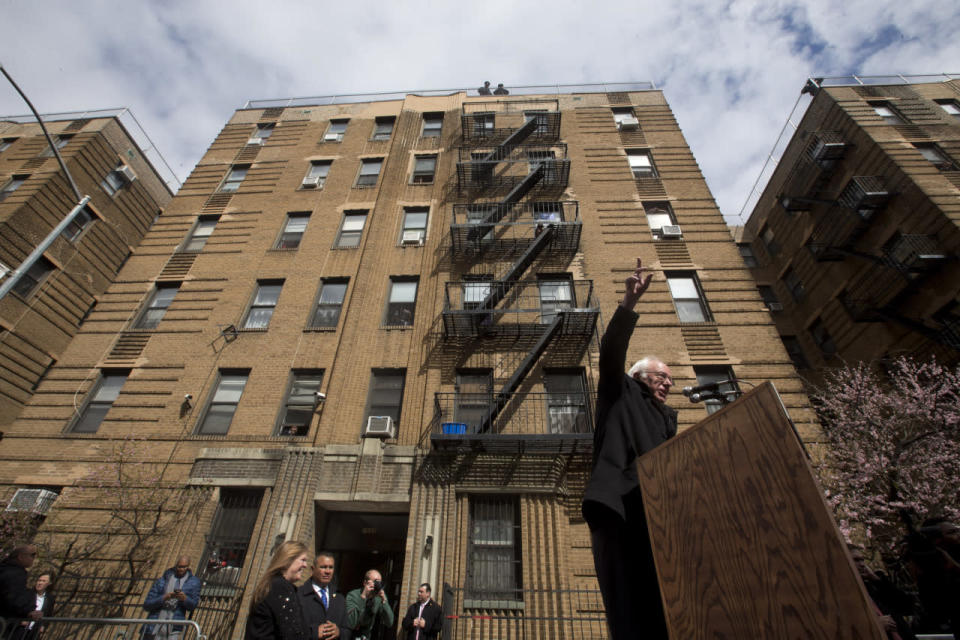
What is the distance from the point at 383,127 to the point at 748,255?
2227 cm

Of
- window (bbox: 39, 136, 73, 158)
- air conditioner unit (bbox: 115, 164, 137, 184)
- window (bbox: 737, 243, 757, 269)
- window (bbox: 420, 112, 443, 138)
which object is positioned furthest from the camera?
window (bbox: 737, 243, 757, 269)

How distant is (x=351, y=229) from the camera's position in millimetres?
18094

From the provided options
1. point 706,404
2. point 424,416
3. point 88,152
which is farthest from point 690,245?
point 88,152

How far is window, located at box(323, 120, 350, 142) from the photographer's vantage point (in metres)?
22.2

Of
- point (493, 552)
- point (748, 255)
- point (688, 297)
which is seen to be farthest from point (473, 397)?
point (748, 255)

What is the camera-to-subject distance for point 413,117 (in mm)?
22641

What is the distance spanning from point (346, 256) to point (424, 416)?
24.3 feet

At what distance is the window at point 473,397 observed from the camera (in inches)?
507

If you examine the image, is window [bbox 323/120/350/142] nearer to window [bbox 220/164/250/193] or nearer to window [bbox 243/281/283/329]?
window [bbox 220/164/250/193]

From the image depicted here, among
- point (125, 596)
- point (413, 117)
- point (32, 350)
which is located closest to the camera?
point (125, 596)

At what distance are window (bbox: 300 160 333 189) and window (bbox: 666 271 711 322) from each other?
1513 centimetres

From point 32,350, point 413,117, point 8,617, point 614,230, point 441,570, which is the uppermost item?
point 413,117

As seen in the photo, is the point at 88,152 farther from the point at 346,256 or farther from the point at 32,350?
the point at 346,256

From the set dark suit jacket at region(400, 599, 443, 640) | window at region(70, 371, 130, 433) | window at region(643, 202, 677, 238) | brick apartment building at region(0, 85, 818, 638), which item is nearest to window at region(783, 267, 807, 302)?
brick apartment building at region(0, 85, 818, 638)
